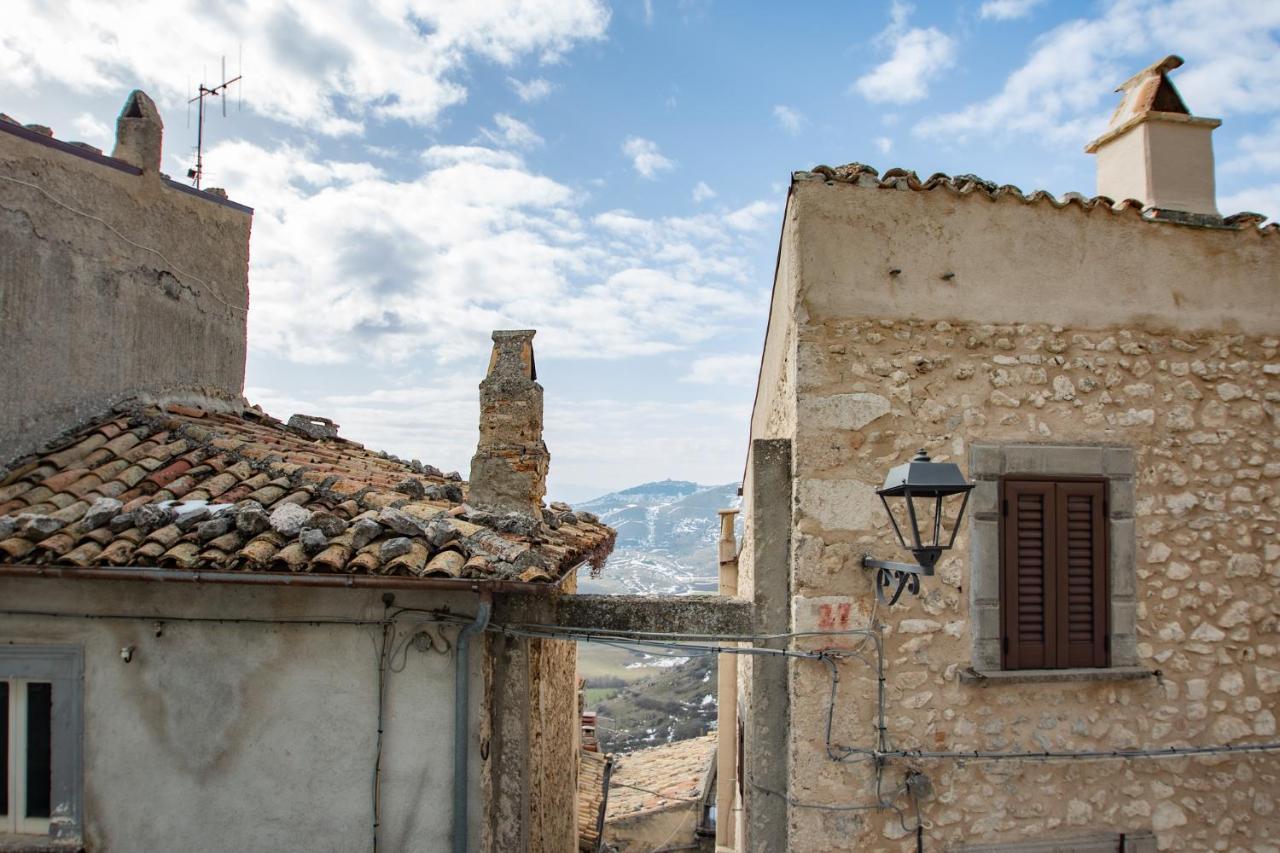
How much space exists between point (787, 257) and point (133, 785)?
549cm

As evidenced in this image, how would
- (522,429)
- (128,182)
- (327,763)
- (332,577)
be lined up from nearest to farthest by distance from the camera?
(332,577), (327,763), (522,429), (128,182)

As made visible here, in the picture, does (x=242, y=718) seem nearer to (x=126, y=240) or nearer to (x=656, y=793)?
(x=126, y=240)

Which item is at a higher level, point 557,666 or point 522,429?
point 522,429

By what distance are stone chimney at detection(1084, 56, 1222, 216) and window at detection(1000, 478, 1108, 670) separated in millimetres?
2248

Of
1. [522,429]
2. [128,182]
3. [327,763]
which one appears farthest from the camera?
[128,182]

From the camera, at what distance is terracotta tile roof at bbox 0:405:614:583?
471 centimetres

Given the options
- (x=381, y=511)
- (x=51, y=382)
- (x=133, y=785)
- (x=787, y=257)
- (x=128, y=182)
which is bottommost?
(x=133, y=785)

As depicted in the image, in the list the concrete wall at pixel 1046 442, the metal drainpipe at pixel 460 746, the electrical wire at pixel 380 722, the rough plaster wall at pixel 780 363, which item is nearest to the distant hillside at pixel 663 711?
the rough plaster wall at pixel 780 363

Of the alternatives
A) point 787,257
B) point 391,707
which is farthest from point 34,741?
point 787,257

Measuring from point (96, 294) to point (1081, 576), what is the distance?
25.9 ft

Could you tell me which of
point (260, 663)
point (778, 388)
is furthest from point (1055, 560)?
point (260, 663)

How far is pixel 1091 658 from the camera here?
5297mm

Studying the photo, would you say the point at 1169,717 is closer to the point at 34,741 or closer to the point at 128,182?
the point at 34,741

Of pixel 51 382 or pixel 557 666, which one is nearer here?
pixel 51 382
